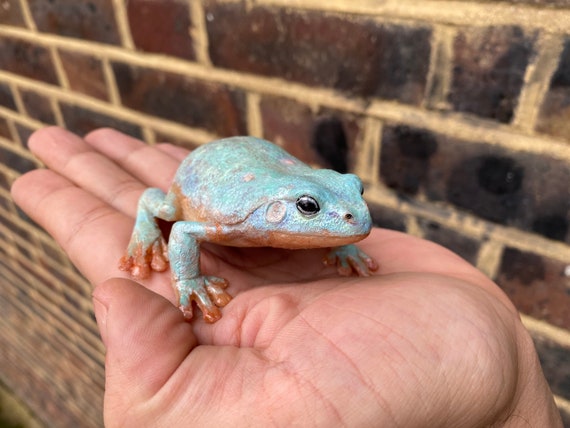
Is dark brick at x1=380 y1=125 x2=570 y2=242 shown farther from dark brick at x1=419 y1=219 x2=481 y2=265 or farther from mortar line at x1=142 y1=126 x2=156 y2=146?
mortar line at x1=142 y1=126 x2=156 y2=146

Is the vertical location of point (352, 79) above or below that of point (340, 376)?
above

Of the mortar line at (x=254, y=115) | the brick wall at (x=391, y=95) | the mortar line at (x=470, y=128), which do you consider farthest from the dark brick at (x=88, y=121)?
the mortar line at (x=470, y=128)

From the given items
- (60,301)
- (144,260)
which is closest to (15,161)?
(60,301)

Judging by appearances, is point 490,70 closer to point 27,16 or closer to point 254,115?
point 254,115

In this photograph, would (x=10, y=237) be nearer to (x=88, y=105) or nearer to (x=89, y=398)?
(x=89, y=398)

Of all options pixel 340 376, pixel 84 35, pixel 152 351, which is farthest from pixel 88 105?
pixel 340 376

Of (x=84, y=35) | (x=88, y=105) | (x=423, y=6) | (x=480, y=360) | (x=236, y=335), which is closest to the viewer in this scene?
(x=480, y=360)

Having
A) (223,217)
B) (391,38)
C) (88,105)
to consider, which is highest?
(391,38)
